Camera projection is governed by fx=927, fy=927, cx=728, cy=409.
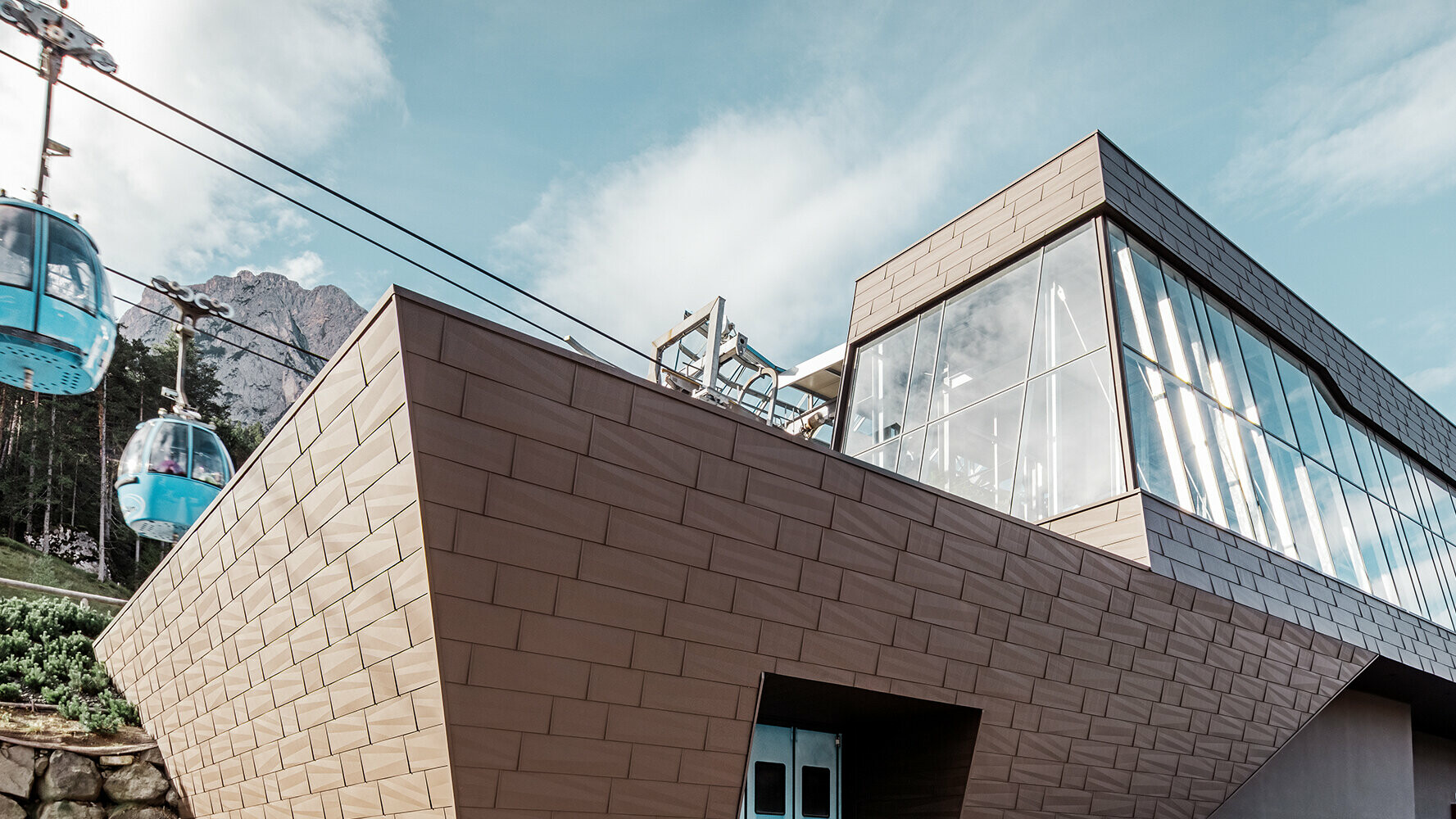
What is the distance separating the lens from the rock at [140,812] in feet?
35.6

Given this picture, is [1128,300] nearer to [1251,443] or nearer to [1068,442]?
[1068,442]

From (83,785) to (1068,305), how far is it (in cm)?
1329

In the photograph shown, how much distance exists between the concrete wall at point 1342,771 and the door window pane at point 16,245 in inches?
535

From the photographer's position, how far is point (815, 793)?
32.8ft

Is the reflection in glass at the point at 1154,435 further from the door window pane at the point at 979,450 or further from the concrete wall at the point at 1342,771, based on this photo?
the concrete wall at the point at 1342,771

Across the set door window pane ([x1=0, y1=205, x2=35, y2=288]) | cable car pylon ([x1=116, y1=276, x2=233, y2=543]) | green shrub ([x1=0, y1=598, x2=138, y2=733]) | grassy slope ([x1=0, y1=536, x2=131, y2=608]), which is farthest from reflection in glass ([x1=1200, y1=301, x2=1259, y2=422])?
grassy slope ([x1=0, y1=536, x2=131, y2=608])

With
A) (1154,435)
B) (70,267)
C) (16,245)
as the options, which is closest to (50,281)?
(70,267)

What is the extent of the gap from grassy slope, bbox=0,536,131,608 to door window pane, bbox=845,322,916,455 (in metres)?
27.9

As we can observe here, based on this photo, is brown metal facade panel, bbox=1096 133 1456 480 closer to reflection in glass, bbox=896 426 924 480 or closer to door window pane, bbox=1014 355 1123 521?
door window pane, bbox=1014 355 1123 521

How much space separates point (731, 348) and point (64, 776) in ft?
36.8

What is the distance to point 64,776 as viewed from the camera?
10.9 metres

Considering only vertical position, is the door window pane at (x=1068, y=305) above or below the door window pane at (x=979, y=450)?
above

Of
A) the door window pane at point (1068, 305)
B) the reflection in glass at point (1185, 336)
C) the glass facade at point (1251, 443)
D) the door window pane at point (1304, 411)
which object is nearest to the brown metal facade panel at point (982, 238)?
the door window pane at point (1068, 305)

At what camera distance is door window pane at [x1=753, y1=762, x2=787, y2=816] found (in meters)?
9.40
